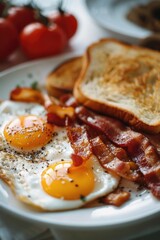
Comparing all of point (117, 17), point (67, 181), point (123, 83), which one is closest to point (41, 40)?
point (117, 17)

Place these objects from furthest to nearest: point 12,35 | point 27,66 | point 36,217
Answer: point 12,35 < point 27,66 < point 36,217

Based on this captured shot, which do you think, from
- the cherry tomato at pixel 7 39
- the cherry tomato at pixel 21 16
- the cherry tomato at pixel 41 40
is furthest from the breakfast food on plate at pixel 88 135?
the cherry tomato at pixel 21 16

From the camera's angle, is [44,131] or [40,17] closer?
[44,131]

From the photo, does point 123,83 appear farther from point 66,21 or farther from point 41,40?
point 66,21

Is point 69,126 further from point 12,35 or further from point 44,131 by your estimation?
point 12,35

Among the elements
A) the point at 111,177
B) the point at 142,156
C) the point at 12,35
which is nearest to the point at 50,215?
the point at 111,177

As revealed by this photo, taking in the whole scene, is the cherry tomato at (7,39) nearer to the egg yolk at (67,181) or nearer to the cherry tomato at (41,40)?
the cherry tomato at (41,40)
